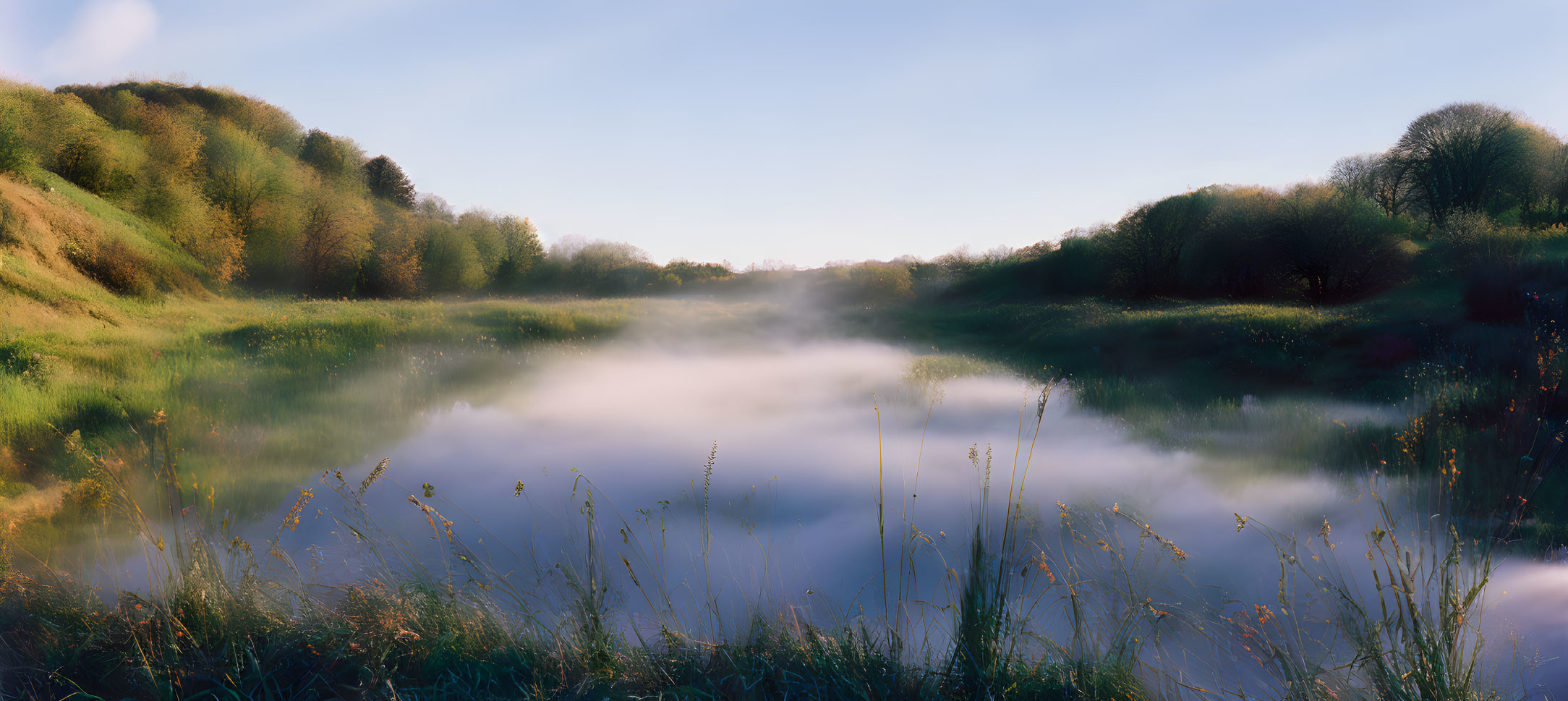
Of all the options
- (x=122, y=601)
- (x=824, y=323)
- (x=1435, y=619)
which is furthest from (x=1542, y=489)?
(x=824, y=323)

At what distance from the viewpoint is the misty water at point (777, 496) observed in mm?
3701

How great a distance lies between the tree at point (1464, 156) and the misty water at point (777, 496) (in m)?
37.0

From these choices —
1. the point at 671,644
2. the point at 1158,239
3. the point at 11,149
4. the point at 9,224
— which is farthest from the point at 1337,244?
the point at 11,149

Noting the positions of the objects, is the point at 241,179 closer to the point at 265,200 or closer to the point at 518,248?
the point at 265,200

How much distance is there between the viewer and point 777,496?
251 inches

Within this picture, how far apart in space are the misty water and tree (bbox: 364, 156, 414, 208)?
48.5 meters

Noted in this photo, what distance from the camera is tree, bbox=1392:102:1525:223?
30.3 metres

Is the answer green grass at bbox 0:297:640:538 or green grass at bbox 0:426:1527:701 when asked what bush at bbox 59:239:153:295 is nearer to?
green grass at bbox 0:297:640:538

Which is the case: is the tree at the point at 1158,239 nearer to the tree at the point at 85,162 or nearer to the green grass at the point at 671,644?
the green grass at the point at 671,644

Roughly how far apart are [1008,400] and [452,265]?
4563 centimetres

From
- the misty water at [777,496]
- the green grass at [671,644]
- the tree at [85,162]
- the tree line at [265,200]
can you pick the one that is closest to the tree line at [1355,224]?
the misty water at [777,496]

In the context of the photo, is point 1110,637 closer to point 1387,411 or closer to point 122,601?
point 122,601

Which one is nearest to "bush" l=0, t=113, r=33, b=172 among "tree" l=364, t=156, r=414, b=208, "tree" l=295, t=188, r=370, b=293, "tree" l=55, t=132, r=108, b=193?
"tree" l=55, t=132, r=108, b=193

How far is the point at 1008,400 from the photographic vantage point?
433 inches
